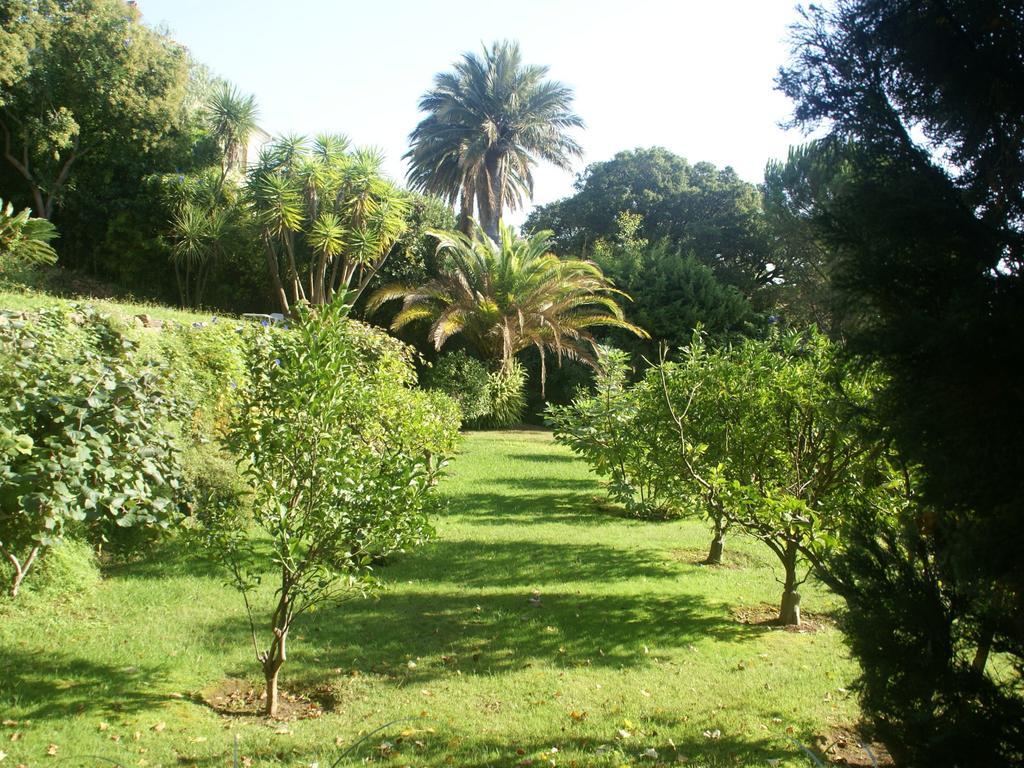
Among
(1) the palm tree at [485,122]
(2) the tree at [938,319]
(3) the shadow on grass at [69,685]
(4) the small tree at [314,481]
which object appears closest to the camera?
(2) the tree at [938,319]

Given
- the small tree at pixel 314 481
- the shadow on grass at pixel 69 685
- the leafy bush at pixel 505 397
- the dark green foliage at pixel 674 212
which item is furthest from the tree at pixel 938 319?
the dark green foliage at pixel 674 212

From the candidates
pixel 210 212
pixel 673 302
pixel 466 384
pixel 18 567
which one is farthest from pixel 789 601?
pixel 210 212

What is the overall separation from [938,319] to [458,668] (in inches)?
151

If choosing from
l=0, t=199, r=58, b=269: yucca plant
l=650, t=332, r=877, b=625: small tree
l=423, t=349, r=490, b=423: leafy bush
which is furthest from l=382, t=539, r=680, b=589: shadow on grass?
l=423, t=349, r=490, b=423: leafy bush

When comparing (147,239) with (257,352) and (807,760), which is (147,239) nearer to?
(257,352)

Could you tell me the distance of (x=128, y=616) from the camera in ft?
18.2

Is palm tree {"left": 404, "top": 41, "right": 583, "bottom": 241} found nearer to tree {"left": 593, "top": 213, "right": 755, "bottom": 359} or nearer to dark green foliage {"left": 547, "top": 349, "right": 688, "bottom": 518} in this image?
tree {"left": 593, "top": 213, "right": 755, "bottom": 359}

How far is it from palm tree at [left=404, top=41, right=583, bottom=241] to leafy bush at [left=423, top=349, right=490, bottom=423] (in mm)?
9142

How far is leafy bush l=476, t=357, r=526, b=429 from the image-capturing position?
61.4 feet

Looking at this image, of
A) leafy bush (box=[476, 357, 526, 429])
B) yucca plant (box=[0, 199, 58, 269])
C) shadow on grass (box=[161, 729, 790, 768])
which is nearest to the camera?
shadow on grass (box=[161, 729, 790, 768])

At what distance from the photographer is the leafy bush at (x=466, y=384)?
17.9 m

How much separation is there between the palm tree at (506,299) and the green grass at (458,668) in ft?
38.1

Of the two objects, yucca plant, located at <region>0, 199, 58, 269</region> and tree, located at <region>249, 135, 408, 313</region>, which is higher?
tree, located at <region>249, 135, 408, 313</region>

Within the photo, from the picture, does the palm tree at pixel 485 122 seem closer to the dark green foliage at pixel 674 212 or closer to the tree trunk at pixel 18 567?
the dark green foliage at pixel 674 212
